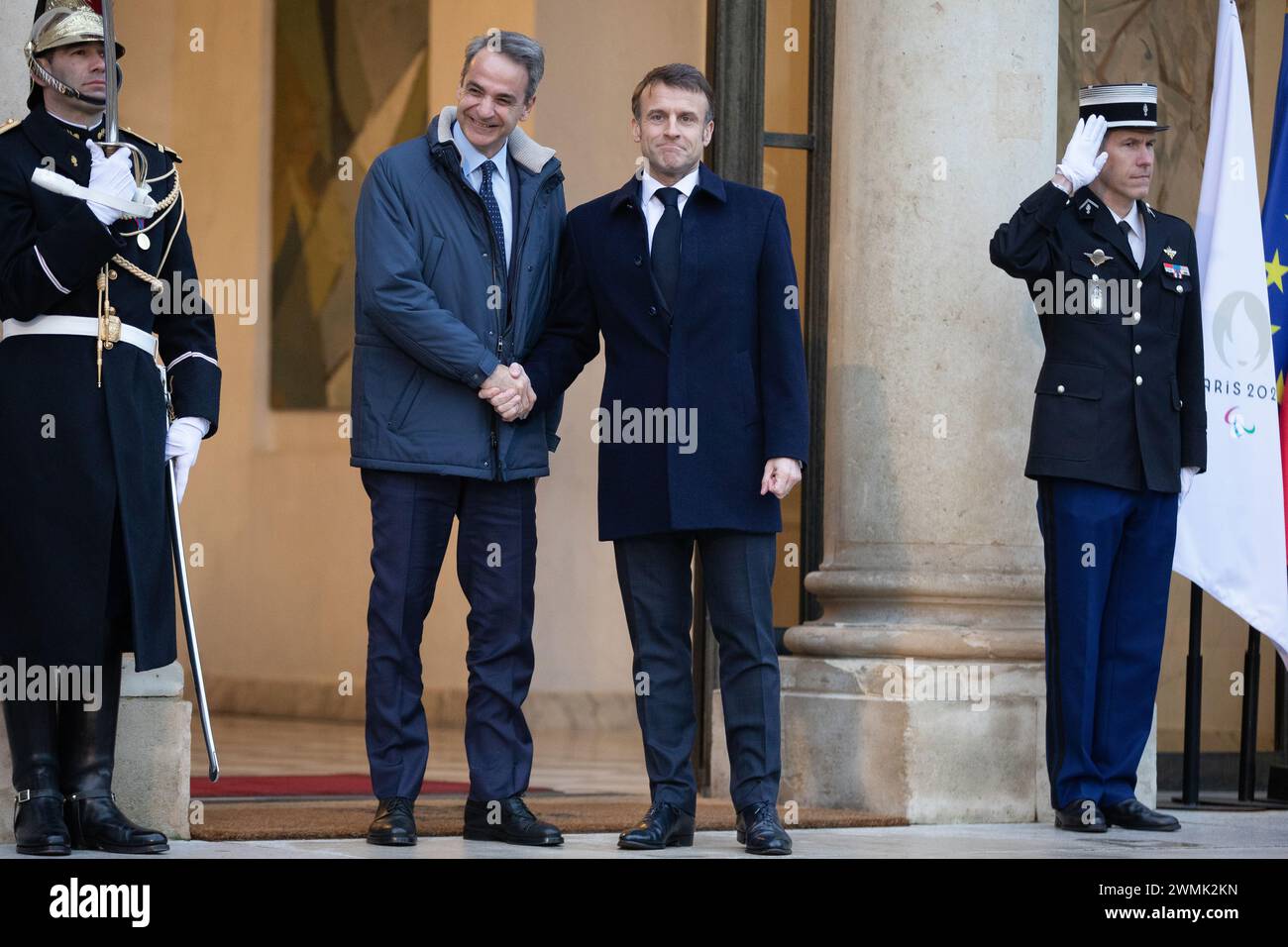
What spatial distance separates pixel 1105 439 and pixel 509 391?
6.57ft

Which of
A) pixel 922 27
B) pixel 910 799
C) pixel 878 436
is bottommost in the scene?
pixel 910 799

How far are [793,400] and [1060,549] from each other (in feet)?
4.50

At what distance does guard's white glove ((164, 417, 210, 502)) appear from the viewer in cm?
557

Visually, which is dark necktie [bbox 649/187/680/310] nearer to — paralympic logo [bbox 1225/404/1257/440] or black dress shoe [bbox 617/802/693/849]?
black dress shoe [bbox 617/802/693/849]

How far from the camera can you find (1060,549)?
6.61 meters

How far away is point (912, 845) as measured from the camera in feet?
19.9

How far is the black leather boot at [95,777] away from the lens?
5285 mm

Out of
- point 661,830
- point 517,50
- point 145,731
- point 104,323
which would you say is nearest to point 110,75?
point 104,323

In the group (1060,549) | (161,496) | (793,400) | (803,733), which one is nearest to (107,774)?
(161,496)

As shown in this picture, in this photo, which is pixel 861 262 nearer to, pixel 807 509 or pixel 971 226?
pixel 971 226

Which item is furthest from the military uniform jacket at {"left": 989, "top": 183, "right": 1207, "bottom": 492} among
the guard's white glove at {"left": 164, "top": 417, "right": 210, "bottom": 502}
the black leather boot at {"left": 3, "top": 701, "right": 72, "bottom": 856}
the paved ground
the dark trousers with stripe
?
the black leather boot at {"left": 3, "top": 701, "right": 72, "bottom": 856}

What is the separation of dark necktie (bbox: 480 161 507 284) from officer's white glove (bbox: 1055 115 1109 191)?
5.91 feet

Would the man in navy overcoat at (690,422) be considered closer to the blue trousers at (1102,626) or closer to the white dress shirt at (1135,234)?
the blue trousers at (1102,626)

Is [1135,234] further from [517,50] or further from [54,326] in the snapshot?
[54,326]
